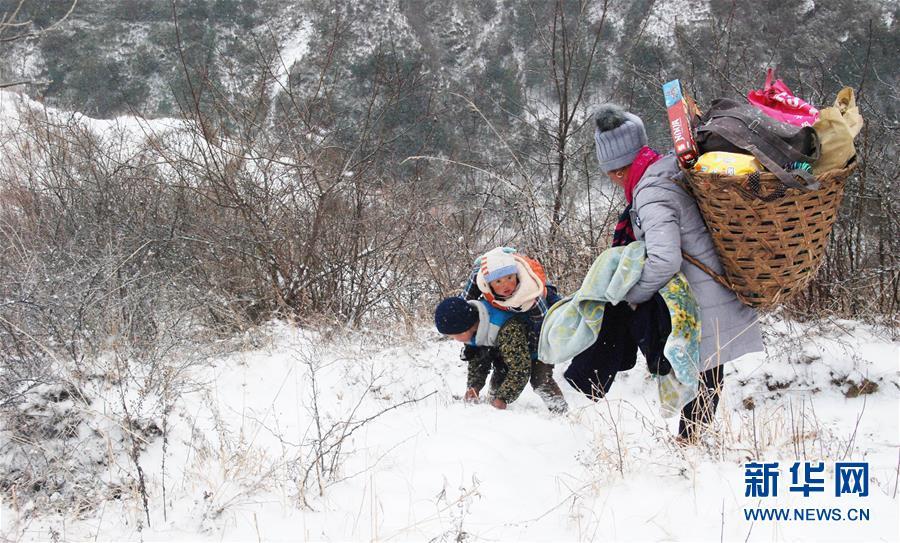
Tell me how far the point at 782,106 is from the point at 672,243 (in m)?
0.62

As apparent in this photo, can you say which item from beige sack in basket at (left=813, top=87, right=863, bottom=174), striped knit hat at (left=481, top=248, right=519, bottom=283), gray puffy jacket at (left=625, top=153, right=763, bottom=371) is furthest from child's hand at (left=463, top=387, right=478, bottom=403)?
beige sack in basket at (left=813, top=87, right=863, bottom=174)

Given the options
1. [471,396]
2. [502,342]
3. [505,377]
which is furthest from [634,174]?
[471,396]

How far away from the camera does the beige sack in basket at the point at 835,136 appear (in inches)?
79.0

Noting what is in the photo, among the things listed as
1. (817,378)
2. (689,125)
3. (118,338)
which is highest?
(689,125)

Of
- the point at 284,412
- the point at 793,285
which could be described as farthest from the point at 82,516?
the point at 793,285

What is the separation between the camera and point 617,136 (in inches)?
96.0

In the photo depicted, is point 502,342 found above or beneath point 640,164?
beneath

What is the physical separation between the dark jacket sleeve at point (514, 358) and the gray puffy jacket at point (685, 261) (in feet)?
2.67

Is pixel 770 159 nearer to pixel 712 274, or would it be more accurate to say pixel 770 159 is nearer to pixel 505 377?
pixel 712 274

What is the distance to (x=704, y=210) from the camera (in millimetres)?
2199

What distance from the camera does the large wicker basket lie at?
6.65 ft

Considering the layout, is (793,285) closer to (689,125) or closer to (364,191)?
(689,125)

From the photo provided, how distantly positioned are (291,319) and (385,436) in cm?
242

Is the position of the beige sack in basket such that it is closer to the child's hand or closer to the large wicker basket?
the large wicker basket
